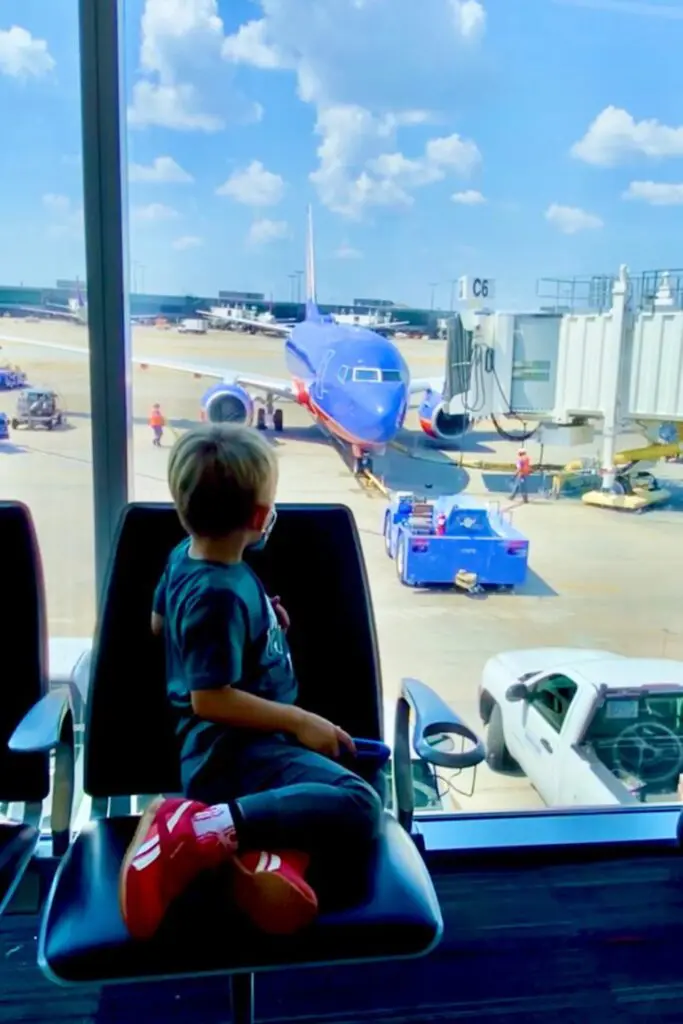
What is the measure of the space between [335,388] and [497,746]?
13.6ft

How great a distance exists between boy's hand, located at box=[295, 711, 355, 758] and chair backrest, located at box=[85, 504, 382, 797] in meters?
0.18

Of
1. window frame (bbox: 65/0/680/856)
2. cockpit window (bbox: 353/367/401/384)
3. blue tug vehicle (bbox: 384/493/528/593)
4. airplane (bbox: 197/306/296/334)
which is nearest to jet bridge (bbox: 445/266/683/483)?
blue tug vehicle (bbox: 384/493/528/593)

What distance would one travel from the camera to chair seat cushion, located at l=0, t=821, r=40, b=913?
3.31ft

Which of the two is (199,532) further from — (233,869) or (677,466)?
(677,466)

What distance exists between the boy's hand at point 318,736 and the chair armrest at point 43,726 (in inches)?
12.8

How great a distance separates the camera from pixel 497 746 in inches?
88.1

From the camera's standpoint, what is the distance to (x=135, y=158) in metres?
1.61

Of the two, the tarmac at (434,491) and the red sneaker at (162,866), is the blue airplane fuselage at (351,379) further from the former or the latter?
the red sneaker at (162,866)

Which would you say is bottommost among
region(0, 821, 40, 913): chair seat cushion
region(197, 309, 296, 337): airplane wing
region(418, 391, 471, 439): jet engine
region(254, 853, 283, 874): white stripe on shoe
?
region(0, 821, 40, 913): chair seat cushion

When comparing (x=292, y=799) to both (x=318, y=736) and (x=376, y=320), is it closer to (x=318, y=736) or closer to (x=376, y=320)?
(x=318, y=736)

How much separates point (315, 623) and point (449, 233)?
5.02 ft

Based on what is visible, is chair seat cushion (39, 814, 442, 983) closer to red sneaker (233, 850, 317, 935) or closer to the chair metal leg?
red sneaker (233, 850, 317, 935)

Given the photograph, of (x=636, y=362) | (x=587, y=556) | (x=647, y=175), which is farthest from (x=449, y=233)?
(x=587, y=556)

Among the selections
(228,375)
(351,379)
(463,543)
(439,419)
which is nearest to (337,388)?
(351,379)
